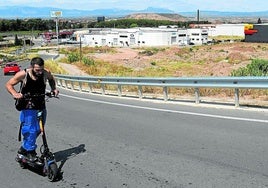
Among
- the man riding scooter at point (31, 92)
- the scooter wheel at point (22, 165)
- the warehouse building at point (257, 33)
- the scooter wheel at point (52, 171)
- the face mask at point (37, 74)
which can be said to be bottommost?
the scooter wheel at point (22, 165)

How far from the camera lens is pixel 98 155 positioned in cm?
762

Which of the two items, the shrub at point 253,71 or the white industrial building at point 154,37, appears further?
the white industrial building at point 154,37

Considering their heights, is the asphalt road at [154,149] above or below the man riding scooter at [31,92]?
below

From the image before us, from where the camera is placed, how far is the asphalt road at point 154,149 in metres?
6.04

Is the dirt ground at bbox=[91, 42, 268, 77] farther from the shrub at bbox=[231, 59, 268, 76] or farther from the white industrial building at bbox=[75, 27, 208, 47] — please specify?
the white industrial building at bbox=[75, 27, 208, 47]

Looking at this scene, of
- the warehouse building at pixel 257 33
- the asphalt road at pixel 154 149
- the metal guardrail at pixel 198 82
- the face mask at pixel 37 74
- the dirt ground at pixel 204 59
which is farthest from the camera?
the warehouse building at pixel 257 33

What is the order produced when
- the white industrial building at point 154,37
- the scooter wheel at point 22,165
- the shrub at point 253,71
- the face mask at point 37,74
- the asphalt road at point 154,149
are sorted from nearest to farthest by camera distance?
the asphalt road at point 154,149, the face mask at point 37,74, the scooter wheel at point 22,165, the shrub at point 253,71, the white industrial building at point 154,37

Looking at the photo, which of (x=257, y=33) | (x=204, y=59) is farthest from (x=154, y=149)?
(x=257, y=33)

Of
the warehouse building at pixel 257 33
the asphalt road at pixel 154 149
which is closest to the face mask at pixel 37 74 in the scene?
the asphalt road at pixel 154 149

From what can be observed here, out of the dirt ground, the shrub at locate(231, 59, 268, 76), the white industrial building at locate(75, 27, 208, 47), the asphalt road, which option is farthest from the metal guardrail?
the white industrial building at locate(75, 27, 208, 47)

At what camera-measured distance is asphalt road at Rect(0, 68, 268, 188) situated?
19.8 ft

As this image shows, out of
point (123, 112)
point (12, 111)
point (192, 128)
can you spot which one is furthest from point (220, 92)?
point (12, 111)

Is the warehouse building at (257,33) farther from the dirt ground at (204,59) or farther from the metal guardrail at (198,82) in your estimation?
the metal guardrail at (198,82)

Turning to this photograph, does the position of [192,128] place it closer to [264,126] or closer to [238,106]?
[264,126]
